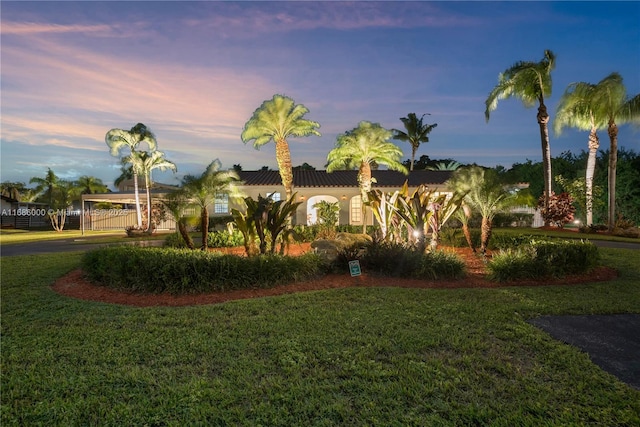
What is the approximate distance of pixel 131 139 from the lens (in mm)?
27781

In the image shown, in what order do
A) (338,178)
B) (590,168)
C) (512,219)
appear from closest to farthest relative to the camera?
(590,168), (512,219), (338,178)

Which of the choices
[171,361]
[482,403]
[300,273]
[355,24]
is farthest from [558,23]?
[171,361]

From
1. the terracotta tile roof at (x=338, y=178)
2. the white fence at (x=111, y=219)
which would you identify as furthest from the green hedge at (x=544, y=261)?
the white fence at (x=111, y=219)

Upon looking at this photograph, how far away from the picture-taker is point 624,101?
21219 millimetres

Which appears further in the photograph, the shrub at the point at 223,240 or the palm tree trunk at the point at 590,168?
the palm tree trunk at the point at 590,168

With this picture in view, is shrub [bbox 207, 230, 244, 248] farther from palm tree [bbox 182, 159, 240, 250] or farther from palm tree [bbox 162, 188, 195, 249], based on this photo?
palm tree [bbox 162, 188, 195, 249]

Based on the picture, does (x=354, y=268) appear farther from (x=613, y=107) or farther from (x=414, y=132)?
(x=414, y=132)

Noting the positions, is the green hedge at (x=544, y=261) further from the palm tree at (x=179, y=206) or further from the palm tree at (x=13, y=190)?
the palm tree at (x=13, y=190)

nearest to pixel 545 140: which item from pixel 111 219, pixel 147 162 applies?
pixel 147 162

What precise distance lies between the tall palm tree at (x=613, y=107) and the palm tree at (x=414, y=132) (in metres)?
Result: 26.8

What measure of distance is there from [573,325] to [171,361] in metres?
5.64

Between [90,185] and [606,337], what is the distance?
173 ft

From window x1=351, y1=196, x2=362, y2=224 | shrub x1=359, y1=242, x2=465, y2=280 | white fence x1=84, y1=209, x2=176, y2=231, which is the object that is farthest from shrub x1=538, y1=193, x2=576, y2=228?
white fence x1=84, y1=209, x2=176, y2=231

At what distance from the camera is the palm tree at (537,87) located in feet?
74.2
